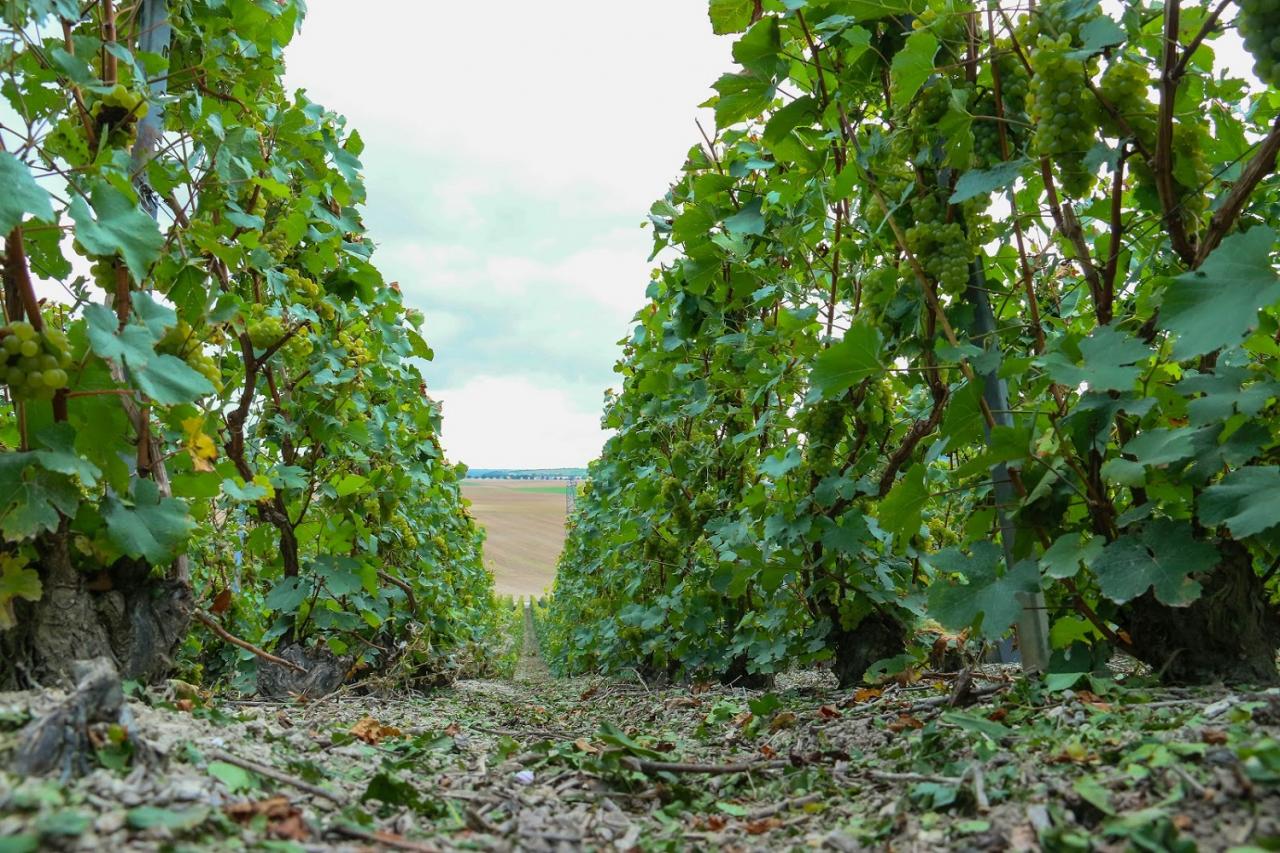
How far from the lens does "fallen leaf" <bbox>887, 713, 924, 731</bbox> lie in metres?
1.91

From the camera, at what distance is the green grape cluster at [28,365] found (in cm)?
147

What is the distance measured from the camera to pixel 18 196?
1.42 metres

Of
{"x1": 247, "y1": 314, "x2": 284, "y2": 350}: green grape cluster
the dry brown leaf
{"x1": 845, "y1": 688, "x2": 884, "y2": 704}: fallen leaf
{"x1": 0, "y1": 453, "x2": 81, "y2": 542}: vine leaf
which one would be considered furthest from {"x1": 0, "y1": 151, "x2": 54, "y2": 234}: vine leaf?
{"x1": 845, "y1": 688, "x2": 884, "y2": 704}: fallen leaf

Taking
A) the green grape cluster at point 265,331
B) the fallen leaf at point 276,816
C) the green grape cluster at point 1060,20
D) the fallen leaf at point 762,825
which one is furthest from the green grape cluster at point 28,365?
the green grape cluster at point 1060,20

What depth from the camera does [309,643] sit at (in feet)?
12.3

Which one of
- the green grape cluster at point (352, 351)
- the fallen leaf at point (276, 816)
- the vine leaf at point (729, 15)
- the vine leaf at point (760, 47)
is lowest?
the fallen leaf at point (276, 816)

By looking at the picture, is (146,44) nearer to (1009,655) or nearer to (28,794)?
(28,794)

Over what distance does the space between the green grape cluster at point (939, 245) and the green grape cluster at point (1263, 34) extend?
705 mm

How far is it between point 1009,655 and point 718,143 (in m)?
3.92

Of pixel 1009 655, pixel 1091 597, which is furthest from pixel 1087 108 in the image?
pixel 1009 655

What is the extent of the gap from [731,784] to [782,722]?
0.63 metres

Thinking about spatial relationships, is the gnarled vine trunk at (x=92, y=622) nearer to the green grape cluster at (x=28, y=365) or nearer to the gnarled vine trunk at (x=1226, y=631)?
the green grape cluster at (x=28, y=365)

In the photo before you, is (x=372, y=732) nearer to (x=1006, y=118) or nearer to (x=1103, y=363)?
(x=1103, y=363)

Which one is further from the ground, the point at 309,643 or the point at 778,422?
the point at 778,422
